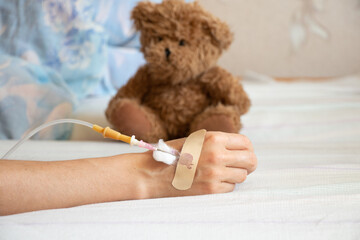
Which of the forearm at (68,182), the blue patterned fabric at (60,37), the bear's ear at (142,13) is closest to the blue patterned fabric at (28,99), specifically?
the blue patterned fabric at (60,37)

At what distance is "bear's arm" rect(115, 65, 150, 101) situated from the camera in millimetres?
861

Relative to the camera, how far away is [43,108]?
0.94 metres

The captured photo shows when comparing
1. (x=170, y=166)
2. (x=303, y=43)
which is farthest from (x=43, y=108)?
(x=303, y=43)

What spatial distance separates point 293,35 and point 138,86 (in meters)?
1.21

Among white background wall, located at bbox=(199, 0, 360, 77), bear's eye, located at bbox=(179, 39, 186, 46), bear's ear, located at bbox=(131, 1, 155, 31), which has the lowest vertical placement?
white background wall, located at bbox=(199, 0, 360, 77)

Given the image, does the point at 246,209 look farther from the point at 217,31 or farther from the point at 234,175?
the point at 217,31

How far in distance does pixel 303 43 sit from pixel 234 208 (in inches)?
61.2

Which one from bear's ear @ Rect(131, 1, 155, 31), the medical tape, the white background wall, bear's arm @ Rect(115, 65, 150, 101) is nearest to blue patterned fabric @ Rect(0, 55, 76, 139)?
bear's arm @ Rect(115, 65, 150, 101)

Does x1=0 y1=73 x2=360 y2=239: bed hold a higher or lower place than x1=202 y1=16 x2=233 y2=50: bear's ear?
lower

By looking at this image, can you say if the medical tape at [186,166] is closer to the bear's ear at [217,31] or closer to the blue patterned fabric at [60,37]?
the bear's ear at [217,31]

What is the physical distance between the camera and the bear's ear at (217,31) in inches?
31.2

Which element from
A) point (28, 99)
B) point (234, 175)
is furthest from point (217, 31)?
point (28, 99)

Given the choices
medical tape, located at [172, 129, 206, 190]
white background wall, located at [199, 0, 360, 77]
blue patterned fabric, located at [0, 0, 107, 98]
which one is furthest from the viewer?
white background wall, located at [199, 0, 360, 77]

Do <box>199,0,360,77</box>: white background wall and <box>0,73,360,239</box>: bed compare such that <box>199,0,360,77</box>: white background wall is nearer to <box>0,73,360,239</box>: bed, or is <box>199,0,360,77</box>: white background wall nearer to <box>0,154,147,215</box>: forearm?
<box>0,73,360,239</box>: bed
